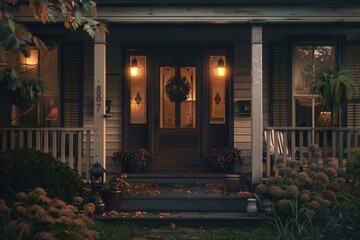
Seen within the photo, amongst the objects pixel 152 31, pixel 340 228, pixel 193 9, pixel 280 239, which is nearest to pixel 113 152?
pixel 152 31

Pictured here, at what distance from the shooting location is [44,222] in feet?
20.7

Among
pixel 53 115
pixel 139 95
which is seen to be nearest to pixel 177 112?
pixel 139 95

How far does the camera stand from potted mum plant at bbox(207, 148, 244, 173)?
428 inches

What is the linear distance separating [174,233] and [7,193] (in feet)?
7.91

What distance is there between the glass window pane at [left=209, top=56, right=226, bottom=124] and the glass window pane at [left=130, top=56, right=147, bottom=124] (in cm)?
139

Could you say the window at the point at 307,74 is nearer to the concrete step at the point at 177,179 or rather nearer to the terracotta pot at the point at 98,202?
the concrete step at the point at 177,179

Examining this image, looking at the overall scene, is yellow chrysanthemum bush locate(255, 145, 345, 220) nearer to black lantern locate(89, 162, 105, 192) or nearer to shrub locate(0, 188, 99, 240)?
black lantern locate(89, 162, 105, 192)

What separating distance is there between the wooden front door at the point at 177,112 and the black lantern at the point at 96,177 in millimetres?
2737

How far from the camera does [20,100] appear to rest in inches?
369

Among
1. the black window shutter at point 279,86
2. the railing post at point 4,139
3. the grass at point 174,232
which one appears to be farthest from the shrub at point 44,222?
the black window shutter at point 279,86

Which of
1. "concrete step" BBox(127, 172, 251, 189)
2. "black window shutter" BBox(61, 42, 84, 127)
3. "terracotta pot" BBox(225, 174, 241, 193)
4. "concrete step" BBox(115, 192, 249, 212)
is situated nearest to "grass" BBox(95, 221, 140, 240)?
"concrete step" BBox(115, 192, 249, 212)

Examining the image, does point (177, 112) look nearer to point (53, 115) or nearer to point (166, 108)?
point (166, 108)

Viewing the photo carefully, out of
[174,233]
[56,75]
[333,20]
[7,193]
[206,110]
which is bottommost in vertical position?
[174,233]

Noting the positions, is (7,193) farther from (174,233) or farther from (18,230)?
(174,233)
